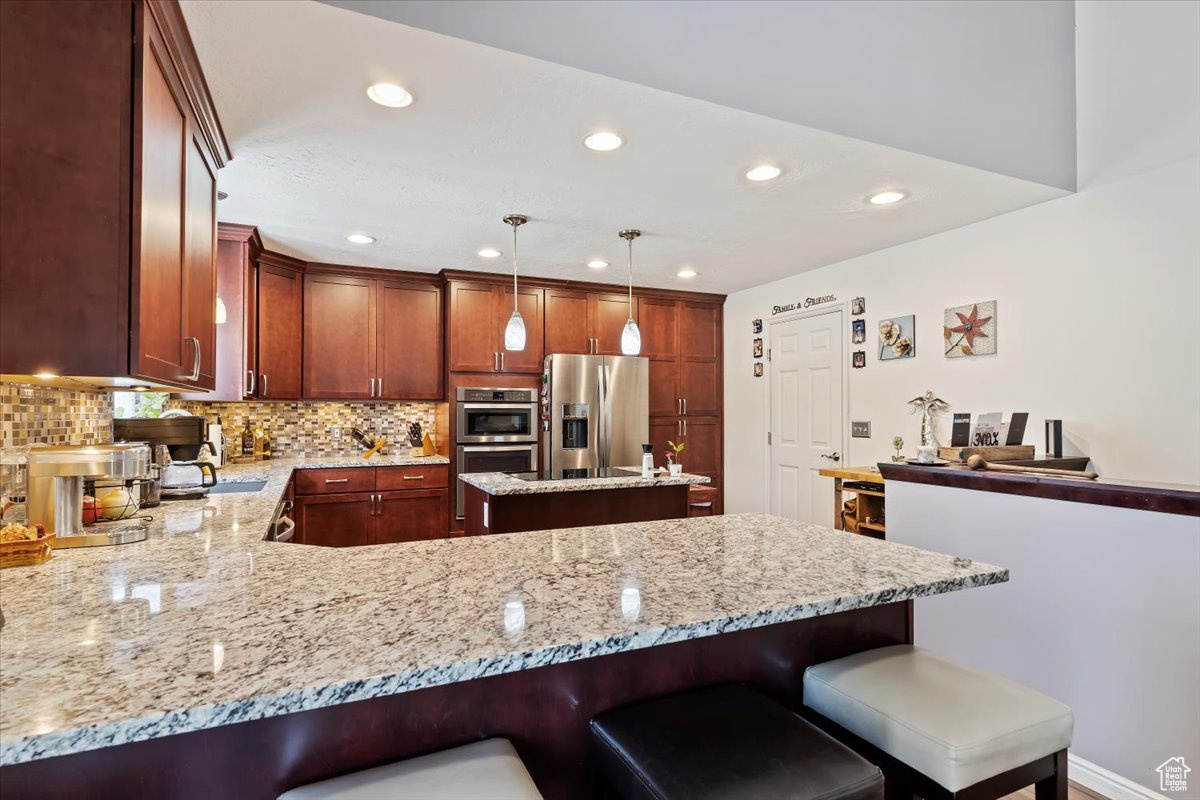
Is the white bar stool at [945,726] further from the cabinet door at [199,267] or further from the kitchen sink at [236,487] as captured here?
the kitchen sink at [236,487]

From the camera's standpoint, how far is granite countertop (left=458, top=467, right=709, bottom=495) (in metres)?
2.88

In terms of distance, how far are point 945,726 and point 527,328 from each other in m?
4.11

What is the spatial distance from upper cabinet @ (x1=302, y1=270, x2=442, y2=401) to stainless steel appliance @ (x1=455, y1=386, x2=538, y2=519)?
356 mm

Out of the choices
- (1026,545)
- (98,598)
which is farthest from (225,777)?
(1026,545)

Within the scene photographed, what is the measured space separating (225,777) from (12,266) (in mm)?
1140

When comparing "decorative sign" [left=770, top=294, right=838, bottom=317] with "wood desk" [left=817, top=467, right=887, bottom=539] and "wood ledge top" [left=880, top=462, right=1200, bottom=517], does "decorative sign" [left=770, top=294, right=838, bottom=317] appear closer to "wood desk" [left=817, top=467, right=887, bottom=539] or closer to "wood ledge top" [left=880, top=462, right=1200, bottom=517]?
"wood desk" [left=817, top=467, right=887, bottom=539]

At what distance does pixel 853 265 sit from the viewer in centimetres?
412

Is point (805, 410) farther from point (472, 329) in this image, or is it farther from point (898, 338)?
point (472, 329)

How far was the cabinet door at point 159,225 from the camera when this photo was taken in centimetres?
135

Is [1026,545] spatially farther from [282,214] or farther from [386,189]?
[282,214]

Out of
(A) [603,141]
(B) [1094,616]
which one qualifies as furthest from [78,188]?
(B) [1094,616]

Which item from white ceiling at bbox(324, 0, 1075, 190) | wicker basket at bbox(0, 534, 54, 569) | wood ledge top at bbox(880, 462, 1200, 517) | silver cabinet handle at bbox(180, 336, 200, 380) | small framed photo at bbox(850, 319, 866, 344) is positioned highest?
white ceiling at bbox(324, 0, 1075, 190)

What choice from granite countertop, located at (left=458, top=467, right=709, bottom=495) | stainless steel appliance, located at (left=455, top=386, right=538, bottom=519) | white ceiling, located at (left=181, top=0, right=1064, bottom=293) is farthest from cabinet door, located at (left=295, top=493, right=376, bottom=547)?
white ceiling, located at (left=181, top=0, right=1064, bottom=293)

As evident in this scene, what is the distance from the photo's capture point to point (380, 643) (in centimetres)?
86
